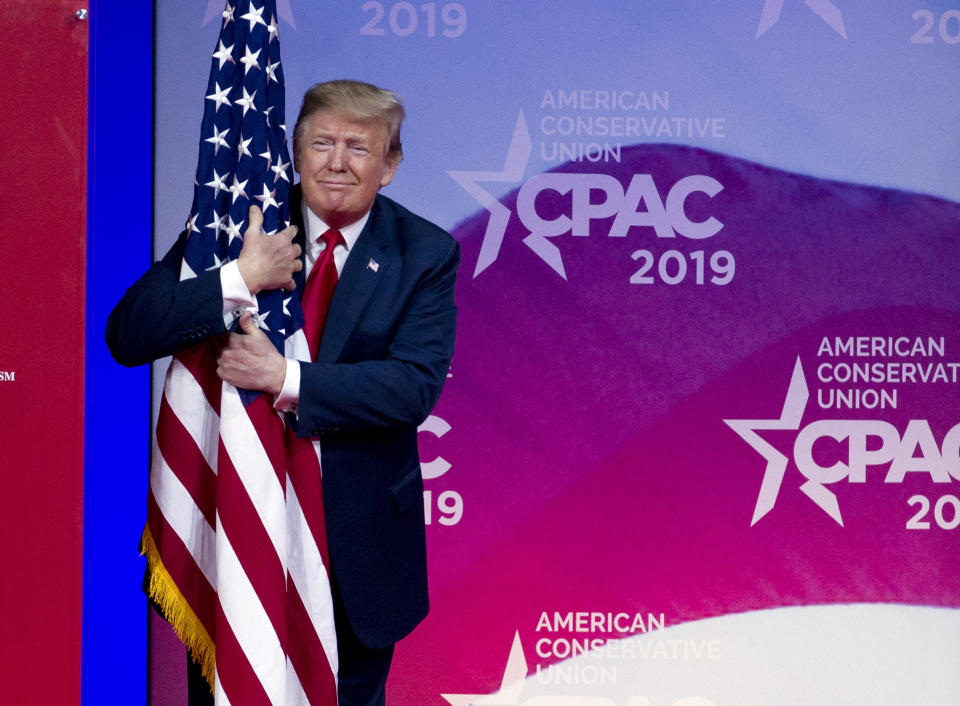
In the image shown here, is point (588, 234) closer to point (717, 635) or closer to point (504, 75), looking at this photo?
point (504, 75)

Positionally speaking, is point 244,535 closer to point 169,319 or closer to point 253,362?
point 253,362

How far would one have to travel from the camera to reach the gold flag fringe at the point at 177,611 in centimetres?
215

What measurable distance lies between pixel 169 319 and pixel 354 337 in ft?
1.19

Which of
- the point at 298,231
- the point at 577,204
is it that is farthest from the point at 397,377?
the point at 577,204

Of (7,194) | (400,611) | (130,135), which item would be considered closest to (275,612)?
(400,611)

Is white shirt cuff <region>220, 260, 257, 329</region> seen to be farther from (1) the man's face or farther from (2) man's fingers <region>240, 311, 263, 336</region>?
(1) the man's face

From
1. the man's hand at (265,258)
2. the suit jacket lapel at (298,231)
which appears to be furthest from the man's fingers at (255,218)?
the suit jacket lapel at (298,231)

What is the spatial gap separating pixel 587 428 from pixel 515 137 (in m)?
0.91

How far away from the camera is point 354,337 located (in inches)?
84.3

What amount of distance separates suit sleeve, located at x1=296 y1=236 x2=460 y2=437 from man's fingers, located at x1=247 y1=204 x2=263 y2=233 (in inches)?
A: 11.5

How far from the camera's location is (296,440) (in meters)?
2.14

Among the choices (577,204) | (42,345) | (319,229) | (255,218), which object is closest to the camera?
(255,218)

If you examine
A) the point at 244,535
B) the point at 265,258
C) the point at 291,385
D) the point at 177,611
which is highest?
the point at 265,258

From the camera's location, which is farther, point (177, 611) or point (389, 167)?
point (389, 167)
